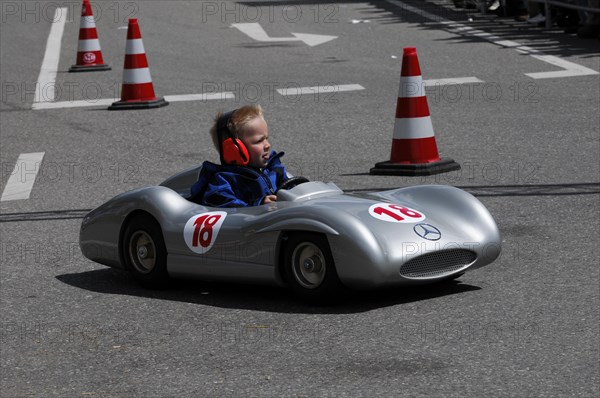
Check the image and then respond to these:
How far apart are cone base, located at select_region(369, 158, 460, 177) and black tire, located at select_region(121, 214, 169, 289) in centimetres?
316

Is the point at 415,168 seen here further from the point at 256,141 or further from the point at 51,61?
the point at 51,61

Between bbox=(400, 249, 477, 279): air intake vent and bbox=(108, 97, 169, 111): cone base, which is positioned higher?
bbox=(400, 249, 477, 279): air intake vent

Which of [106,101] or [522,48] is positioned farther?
[522,48]

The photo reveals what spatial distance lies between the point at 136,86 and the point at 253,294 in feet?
24.9

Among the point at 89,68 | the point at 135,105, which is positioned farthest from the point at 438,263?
the point at 89,68

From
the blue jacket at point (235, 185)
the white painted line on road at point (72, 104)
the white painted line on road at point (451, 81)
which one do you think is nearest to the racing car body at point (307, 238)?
the blue jacket at point (235, 185)

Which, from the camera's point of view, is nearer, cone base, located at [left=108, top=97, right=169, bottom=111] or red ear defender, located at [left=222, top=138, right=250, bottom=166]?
red ear defender, located at [left=222, top=138, right=250, bottom=166]

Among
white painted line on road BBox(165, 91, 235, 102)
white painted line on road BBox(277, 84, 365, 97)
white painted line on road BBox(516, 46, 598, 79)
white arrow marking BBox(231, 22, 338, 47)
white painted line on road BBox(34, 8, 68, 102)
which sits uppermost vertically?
white painted line on road BBox(516, 46, 598, 79)

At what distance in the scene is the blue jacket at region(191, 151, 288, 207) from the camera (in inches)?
259

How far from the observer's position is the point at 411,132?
9.52 meters

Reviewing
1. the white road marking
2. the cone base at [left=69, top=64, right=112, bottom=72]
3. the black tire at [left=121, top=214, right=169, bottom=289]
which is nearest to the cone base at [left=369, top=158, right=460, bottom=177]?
the black tire at [left=121, top=214, right=169, bottom=289]

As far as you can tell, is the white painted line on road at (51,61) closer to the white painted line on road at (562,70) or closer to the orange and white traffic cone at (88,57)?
the orange and white traffic cone at (88,57)

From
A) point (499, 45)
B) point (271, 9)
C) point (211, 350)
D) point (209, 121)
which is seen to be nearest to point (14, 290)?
point (211, 350)

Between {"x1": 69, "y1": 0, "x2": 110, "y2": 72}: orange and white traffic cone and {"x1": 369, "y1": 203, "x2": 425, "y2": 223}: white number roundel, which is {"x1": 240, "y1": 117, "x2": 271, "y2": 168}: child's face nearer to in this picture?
{"x1": 369, "y1": 203, "x2": 425, "y2": 223}: white number roundel
